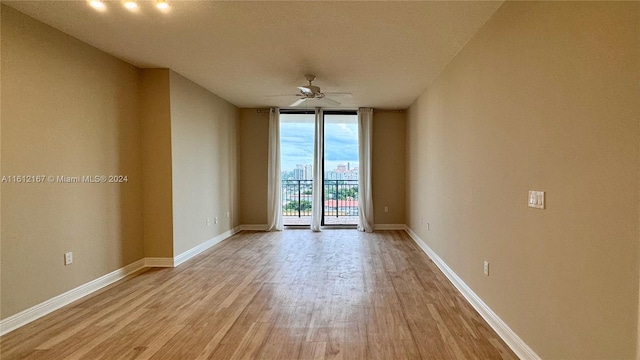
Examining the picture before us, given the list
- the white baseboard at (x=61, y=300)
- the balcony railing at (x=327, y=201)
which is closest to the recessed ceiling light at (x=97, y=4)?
the white baseboard at (x=61, y=300)

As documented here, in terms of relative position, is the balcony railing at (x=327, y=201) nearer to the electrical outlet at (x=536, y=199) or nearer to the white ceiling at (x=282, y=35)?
the white ceiling at (x=282, y=35)

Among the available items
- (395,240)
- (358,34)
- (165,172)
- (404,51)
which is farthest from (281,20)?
(395,240)

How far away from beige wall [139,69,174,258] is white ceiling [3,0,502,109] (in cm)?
32

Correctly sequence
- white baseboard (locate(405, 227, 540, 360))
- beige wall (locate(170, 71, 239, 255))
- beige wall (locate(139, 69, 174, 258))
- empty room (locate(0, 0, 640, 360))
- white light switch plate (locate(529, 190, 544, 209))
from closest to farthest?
empty room (locate(0, 0, 640, 360)) < white light switch plate (locate(529, 190, 544, 209)) < white baseboard (locate(405, 227, 540, 360)) < beige wall (locate(139, 69, 174, 258)) < beige wall (locate(170, 71, 239, 255))

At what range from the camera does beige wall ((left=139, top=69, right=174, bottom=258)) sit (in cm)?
394

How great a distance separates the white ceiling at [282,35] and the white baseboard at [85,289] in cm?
246

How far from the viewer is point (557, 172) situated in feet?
5.51

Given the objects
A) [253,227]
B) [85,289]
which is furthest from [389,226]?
[85,289]

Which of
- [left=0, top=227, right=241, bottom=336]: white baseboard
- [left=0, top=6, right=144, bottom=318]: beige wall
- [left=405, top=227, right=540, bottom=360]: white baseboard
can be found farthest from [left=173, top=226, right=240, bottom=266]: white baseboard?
[left=405, top=227, right=540, bottom=360]: white baseboard

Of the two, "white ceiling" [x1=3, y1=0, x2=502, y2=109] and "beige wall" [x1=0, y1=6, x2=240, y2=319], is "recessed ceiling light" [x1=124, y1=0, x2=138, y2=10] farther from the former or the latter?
"beige wall" [x1=0, y1=6, x2=240, y2=319]

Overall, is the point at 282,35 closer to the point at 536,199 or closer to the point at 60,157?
the point at 60,157

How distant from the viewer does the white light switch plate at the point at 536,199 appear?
181cm

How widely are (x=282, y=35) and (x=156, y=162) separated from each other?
2.35 m

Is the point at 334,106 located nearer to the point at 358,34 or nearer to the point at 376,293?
the point at 358,34
